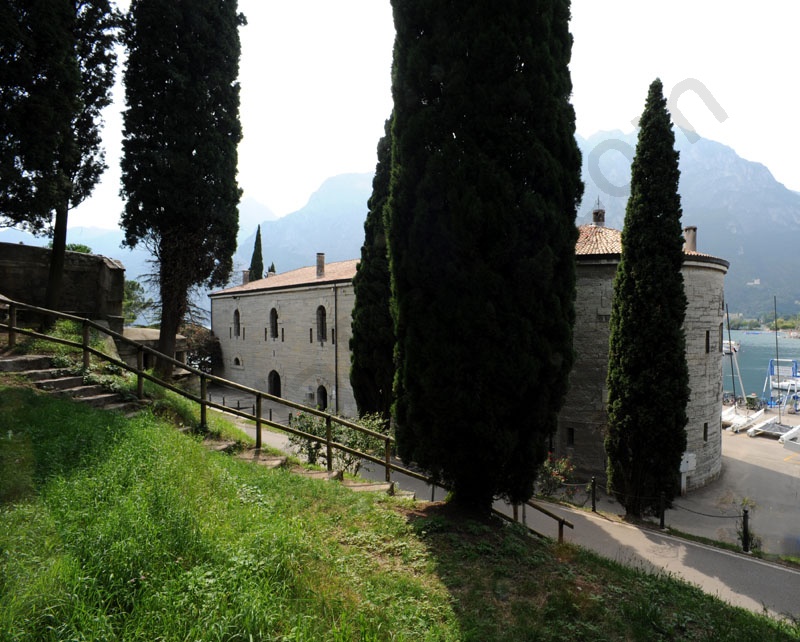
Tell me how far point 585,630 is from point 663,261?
11727mm

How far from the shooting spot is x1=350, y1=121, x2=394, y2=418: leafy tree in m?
16.0

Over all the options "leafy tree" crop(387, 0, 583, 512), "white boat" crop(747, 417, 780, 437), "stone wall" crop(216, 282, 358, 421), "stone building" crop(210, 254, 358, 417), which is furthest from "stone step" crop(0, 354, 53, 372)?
"white boat" crop(747, 417, 780, 437)

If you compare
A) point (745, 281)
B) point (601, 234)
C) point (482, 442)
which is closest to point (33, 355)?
point (482, 442)

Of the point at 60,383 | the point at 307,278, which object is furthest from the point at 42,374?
the point at 307,278

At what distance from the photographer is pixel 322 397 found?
25.4m

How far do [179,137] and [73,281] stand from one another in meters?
5.01

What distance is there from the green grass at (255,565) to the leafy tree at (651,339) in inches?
329

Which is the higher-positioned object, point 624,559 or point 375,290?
point 375,290

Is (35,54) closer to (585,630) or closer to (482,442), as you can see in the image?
(482,442)

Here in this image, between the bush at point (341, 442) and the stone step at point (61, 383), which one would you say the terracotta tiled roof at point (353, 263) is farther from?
the stone step at point (61, 383)

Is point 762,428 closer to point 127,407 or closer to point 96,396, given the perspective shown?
point 127,407

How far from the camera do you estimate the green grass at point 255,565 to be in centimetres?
279

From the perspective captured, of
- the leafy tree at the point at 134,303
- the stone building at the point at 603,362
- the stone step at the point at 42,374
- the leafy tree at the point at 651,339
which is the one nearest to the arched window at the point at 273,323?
the leafy tree at the point at 134,303

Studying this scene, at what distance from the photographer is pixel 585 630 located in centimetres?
374
